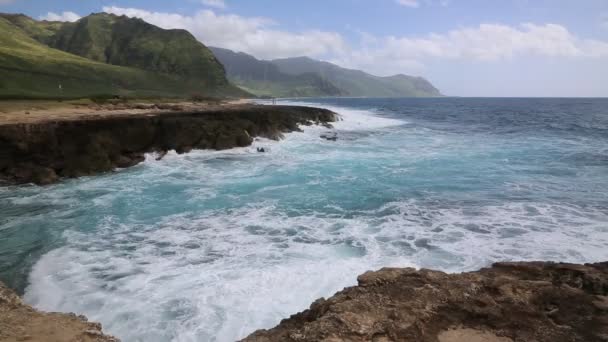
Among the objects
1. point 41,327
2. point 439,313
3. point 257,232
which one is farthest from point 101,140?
point 439,313

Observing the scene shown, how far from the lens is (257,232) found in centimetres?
1325

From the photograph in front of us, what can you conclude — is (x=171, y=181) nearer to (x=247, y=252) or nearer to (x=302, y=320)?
(x=247, y=252)

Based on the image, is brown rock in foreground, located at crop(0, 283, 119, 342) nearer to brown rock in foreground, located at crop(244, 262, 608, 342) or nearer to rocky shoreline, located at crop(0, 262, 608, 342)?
rocky shoreline, located at crop(0, 262, 608, 342)

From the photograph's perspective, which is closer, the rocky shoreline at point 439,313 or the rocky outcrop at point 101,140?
the rocky shoreline at point 439,313

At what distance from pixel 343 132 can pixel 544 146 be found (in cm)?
2122

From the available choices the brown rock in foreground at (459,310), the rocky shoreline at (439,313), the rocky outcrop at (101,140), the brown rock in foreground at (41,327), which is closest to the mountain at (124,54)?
the rocky outcrop at (101,140)

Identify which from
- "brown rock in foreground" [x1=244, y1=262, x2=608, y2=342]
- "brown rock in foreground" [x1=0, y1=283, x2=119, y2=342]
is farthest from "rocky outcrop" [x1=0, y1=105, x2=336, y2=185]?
"brown rock in foreground" [x1=244, y1=262, x2=608, y2=342]

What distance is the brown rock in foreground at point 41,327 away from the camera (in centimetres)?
584

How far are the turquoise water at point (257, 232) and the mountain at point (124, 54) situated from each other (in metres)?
66.8

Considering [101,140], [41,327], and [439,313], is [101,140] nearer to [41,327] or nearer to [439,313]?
[41,327]

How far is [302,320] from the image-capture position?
6.06m

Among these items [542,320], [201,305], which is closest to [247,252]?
[201,305]

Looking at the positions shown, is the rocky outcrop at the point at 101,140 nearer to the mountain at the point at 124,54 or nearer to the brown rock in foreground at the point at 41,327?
the brown rock in foreground at the point at 41,327

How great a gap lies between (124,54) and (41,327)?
150 m
